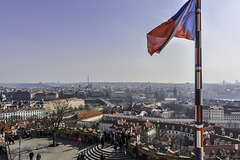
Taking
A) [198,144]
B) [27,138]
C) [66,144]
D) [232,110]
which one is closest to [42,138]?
[27,138]

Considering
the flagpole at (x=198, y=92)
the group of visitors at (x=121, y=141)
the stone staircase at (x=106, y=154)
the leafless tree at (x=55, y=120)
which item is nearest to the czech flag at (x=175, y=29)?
the flagpole at (x=198, y=92)

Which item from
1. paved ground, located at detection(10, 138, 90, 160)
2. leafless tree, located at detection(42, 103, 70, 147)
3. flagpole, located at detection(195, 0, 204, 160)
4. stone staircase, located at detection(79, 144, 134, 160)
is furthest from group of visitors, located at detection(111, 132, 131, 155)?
flagpole, located at detection(195, 0, 204, 160)

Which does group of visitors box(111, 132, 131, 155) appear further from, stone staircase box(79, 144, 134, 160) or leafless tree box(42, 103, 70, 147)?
leafless tree box(42, 103, 70, 147)

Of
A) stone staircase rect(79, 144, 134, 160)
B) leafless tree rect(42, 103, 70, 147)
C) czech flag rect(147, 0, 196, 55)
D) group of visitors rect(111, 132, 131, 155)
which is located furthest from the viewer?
leafless tree rect(42, 103, 70, 147)

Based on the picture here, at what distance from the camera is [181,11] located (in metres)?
7.00

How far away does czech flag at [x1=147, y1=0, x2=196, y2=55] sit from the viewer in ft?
22.8

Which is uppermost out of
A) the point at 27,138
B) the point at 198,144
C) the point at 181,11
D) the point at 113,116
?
the point at 181,11

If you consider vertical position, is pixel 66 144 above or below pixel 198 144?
below

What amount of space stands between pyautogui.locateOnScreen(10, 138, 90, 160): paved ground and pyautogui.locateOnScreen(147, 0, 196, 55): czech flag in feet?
30.5

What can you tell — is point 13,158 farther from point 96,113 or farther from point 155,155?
point 96,113

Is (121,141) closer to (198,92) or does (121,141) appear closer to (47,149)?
(47,149)

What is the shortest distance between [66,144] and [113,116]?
167 ft

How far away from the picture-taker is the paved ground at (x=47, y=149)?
13125 mm

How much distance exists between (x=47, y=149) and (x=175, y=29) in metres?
12.5
